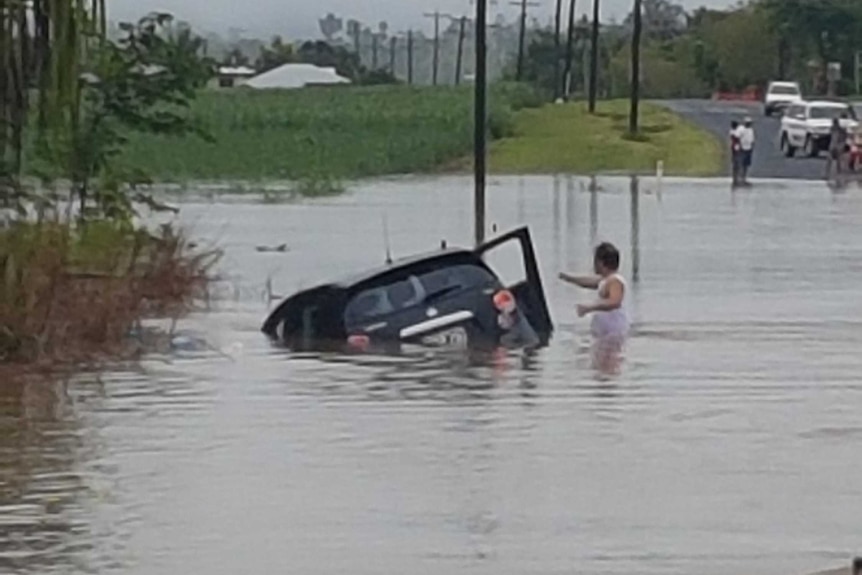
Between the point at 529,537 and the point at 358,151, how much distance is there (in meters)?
60.7

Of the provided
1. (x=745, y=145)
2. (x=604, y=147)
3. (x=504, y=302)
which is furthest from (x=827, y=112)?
(x=504, y=302)

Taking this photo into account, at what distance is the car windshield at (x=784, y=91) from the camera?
319 ft

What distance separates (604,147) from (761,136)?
10.5 m

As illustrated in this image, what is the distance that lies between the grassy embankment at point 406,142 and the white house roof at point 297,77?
53.9 meters

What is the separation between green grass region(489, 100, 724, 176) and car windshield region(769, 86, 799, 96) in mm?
11507

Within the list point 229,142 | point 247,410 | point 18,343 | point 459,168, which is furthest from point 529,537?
point 229,142

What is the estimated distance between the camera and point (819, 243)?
3666 cm

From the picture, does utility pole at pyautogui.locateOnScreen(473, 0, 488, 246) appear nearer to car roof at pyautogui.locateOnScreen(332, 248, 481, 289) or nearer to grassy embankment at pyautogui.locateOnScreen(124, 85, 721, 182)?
car roof at pyautogui.locateOnScreen(332, 248, 481, 289)

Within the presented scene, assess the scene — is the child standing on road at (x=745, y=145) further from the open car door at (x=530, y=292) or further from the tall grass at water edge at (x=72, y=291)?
the open car door at (x=530, y=292)

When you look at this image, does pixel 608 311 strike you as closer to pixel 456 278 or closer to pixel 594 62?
pixel 456 278

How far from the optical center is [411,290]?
2175 cm

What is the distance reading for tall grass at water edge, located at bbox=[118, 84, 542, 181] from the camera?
6431 centimetres

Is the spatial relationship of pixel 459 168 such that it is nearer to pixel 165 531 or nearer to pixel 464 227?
pixel 464 227

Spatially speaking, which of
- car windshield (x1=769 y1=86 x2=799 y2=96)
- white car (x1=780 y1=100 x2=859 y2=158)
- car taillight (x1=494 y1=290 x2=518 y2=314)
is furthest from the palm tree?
car windshield (x1=769 y1=86 x2=799 y2=96)
